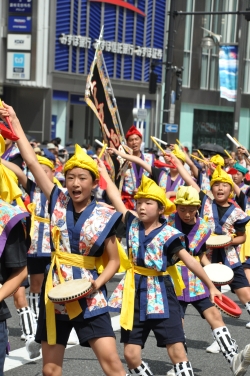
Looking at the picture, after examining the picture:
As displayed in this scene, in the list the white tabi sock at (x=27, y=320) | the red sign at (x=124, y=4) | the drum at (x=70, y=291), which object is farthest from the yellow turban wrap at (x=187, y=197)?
the red sign at (x=124, y=4)

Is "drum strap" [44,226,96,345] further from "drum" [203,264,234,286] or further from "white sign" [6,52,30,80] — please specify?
"white sign" [6,52,30,80]

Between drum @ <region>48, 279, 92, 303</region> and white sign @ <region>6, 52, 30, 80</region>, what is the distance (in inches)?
1066

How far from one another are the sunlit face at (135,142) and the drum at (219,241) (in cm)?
315

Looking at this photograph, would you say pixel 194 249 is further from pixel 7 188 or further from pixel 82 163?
pixel 7 188

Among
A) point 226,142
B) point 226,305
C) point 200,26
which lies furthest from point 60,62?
point 226,305

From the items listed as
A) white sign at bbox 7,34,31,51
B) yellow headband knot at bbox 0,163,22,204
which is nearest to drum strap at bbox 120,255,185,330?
yellow headband knot at bbox 0,163,22,204

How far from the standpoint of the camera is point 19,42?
32.2 metres

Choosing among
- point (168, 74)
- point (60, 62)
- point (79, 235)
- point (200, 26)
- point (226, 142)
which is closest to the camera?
point (79, 235)

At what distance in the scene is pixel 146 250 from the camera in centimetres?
593

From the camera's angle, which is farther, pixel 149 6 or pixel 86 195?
pixel 149 6

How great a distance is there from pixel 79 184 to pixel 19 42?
2778 centimetres

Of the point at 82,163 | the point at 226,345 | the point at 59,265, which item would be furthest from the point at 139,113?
the point at 59,265

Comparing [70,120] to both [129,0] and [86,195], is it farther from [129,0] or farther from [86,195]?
[86,195]

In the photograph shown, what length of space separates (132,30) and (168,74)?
14.1 meters
